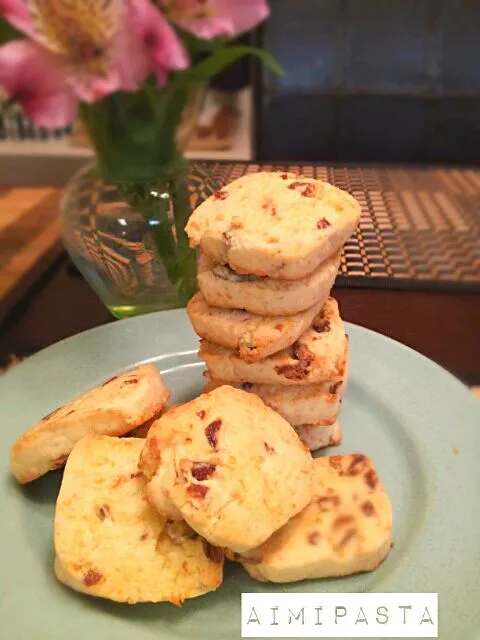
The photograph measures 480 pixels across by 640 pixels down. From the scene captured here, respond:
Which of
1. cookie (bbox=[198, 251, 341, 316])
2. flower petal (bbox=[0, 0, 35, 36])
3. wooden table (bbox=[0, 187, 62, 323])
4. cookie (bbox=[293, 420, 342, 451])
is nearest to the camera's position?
flower petal (bbox=[0, 0, 35, 36])

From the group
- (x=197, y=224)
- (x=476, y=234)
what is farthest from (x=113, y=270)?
(x=476, y=234)

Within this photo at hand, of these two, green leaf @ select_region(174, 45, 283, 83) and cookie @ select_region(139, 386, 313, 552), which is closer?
cookie @ select_region(139, 386, 313, 552)

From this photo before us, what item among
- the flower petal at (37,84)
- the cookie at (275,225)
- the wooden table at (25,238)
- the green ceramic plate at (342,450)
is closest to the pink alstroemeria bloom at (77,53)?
the flower petal at (37,84)

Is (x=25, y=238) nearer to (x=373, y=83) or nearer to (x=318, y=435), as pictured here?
(x=318, y=435)

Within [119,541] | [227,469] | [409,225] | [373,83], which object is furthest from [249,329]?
[373,83]

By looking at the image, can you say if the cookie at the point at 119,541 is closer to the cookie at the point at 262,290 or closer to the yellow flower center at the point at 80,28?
the cookie at the point at 262,290

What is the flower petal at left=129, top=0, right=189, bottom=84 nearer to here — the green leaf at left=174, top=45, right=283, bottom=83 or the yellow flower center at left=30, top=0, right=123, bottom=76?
the yellow flower center at left=30, top=0, right=123, bottom=76

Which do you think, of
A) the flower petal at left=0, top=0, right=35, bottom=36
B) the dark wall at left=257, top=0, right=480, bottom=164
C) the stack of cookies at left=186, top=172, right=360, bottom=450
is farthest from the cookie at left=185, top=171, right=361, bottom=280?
the dark wall at left=257, top=0, right=480, bottom=164
